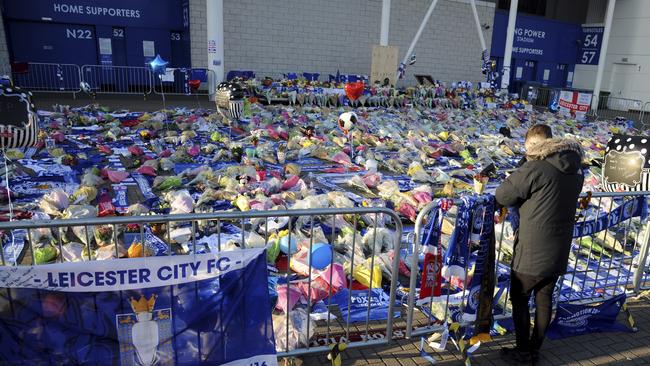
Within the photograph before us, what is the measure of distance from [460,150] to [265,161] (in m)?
4.82

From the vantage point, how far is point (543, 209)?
3141mm

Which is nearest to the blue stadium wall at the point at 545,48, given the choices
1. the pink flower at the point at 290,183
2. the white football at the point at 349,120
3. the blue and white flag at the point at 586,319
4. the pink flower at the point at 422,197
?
the white football at the point at 349,120

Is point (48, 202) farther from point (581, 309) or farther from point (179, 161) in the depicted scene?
point (581, 309)

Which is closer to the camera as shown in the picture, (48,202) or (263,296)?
(263,296)

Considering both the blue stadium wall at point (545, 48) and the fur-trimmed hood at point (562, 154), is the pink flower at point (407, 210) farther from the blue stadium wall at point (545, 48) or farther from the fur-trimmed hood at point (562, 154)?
the blue stadium wall at point (545, 48)

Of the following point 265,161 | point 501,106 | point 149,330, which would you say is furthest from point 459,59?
point 149,330

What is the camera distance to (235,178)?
7.40m

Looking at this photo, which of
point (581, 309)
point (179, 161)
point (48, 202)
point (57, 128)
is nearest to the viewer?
point (581, 309)

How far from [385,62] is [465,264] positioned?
17524 millimetres

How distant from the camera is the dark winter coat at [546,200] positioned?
3088mm

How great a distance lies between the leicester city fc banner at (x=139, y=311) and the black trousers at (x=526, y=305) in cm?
185

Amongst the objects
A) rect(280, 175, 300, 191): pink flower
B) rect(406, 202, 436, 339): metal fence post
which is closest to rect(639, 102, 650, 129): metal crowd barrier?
rect(280, 175, 300, 191): pink flower

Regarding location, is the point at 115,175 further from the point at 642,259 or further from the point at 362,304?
the point at 642,259

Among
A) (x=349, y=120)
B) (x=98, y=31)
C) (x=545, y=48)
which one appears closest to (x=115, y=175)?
(x=349, y=120)
